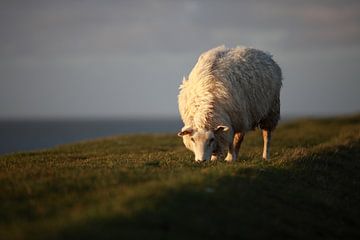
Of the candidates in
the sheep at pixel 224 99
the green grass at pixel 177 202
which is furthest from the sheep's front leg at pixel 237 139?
the green grass at pixel 177 202

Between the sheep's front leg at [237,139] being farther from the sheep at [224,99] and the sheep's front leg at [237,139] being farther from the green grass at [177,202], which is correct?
the green grass at [177,202]

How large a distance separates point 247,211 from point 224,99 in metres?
6.30

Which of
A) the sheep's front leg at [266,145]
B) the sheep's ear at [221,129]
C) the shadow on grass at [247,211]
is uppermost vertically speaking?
the sheep's ear at [221,129]

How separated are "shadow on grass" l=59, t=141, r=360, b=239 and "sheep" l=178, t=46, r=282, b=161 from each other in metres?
2.16

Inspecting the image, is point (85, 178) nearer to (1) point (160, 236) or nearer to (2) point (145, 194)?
(2) point (145, 194)

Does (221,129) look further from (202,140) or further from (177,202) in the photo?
(177,202)

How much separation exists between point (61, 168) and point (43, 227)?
5191 millimetres

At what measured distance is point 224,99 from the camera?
15.9 metres

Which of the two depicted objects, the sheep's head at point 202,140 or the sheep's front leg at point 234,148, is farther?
the sheep's front leg at point 234,148

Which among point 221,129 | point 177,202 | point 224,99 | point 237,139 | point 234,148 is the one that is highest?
point 224,99

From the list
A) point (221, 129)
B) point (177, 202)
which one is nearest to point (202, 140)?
point (221, 129)

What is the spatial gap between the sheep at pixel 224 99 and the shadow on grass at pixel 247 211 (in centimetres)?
216

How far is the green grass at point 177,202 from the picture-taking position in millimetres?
8664

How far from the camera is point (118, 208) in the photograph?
906cm
